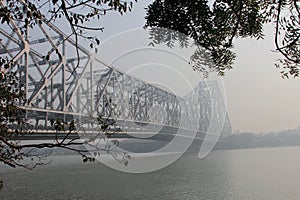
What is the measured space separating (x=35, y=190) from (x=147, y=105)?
862 inches

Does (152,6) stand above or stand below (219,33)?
above

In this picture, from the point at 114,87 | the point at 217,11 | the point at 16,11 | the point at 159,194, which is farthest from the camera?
the point at 114,87

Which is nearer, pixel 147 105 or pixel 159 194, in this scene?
pixel 159 194

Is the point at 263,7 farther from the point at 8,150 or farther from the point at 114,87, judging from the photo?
the point at 114,87

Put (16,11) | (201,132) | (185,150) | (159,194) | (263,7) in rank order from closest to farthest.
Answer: (263,7), (16,11), (159,194), (201,132), (185,150)

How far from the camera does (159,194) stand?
12812 mm

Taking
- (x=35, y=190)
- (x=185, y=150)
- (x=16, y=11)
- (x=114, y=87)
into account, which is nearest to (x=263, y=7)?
(x=16, y=11)

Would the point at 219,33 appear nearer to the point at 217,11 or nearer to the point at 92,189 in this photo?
the point at 217,11

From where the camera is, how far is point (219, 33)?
201cm

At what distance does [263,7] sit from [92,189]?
12825mm

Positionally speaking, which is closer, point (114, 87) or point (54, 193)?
point (54, 193)

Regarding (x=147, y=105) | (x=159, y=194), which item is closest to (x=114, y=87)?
(x=147, y=105)

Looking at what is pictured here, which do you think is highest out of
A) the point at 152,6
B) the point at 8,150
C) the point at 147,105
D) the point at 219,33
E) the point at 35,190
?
the point at 147,105

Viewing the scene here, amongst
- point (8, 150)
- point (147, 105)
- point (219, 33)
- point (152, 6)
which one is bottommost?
point (8, 150)
